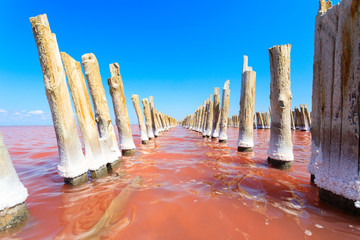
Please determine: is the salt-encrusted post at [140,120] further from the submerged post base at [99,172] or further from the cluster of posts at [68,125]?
the submerged post base at [99,172]

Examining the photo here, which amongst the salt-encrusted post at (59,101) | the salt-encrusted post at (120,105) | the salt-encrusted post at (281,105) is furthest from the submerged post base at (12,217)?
the salt-encrusted post at (281,105)

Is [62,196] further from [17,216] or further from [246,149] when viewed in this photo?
[246,149]

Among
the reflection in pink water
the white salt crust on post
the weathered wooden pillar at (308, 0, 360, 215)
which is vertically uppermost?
the weathered wooden pillar at (308, 0, 360, 215)

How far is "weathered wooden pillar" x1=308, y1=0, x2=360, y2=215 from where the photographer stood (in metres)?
1.67

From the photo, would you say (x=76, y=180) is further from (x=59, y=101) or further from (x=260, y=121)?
(x=260, y=121)

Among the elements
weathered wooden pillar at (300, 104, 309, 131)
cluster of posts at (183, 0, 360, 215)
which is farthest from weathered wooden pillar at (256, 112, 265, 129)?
cluster of posts at (183, 0, 360, 215)

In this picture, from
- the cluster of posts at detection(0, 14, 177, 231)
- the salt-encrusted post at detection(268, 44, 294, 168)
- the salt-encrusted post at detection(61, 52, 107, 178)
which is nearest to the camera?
the cluster of posts at detection(0, 14, 177, 231)

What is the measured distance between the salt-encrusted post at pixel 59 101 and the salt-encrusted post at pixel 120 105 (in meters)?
2.39

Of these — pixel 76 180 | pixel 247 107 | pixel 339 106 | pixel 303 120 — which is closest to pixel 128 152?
pixel 76 180

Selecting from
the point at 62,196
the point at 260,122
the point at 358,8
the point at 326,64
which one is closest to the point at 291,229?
the point at 326,64

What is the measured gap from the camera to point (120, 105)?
5.22 meters

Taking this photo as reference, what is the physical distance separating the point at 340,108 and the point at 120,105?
4.84 meters

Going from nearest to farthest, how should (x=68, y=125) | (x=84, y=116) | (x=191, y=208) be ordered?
(x=191, y=208), (x=68, y=125), (x=84, y=116)

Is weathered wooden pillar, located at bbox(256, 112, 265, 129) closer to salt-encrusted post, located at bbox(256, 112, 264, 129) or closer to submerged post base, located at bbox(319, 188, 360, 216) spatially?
salt-encrusted post, located at bbox(256, 112, 264, 129)
